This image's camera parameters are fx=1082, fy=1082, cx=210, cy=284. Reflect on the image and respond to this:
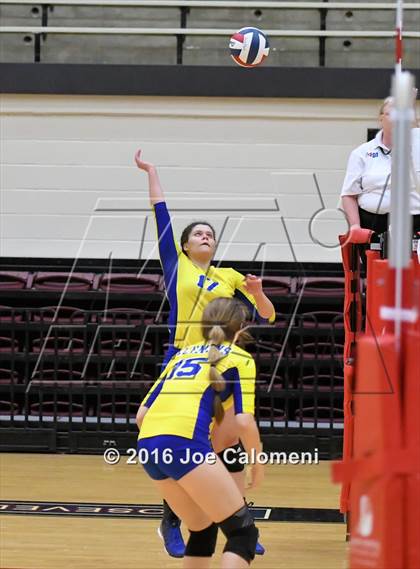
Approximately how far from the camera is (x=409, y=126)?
9.26 ft

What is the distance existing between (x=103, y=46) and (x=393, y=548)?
986cm

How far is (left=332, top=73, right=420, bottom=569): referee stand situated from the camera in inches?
110

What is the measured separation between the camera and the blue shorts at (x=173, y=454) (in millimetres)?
4082

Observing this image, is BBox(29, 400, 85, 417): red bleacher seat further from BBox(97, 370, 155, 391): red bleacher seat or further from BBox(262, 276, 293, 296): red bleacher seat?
BBox(262, 276, 293, 296): red bleacher seat

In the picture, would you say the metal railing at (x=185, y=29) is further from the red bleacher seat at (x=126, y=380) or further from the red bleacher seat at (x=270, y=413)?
the red bleacher seat at (x=270, y=413)

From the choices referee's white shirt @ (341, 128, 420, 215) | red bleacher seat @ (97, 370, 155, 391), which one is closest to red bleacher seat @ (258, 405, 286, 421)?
red bleacher seat @ (97, 370, 155, 391)

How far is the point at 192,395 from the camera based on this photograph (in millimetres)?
4223

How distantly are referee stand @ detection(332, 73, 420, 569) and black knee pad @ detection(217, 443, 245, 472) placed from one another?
2.67m

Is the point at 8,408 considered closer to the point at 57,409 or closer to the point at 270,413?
the point at 57,409

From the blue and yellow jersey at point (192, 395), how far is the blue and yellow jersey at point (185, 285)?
3.73ft

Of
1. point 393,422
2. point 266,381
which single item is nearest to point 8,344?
point 266,381

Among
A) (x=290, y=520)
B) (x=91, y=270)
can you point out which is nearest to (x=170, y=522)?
(x=290, y=520)

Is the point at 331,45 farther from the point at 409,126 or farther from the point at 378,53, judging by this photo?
the point at 409,126

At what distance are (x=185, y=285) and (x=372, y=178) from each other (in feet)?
5.06
